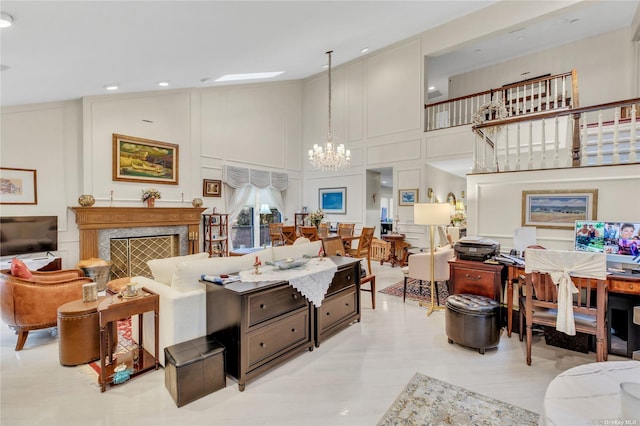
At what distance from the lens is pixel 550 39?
6809 mm

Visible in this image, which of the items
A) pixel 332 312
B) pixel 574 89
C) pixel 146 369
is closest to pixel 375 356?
pixel 332 312

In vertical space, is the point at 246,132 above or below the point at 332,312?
above

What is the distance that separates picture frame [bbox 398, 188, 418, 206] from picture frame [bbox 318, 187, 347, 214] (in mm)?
1687

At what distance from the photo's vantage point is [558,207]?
342cm

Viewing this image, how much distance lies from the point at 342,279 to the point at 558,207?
2698mm

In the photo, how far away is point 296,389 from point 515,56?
30.7 feet

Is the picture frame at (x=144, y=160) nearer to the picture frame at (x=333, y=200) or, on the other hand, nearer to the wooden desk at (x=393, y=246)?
the picture frame at (x=333, y=200)

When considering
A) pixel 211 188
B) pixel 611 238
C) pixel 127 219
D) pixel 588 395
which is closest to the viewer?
pixel 588 395

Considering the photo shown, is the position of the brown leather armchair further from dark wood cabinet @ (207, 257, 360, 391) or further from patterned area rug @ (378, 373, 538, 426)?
patterned area rug @ (378, 373, 538, 426)

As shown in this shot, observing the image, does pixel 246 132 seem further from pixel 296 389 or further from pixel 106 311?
pixel 296 389

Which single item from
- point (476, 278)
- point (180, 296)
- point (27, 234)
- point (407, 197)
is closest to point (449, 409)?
point (476, 278)

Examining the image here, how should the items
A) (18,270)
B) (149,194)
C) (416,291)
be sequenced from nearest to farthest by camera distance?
1. (18,270)
2. (416,291)
3. (149,194)

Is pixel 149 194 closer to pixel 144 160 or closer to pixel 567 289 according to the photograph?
pixel 144 160

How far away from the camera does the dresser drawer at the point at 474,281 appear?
3166mm
